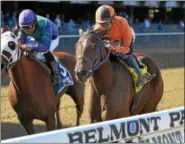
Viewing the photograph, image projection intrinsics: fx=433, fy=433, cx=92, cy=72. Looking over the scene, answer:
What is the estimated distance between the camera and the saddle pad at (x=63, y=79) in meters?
5.64

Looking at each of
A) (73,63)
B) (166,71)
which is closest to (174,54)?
(166,71)

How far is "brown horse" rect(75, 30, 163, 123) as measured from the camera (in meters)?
4.39

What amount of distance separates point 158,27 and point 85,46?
744 inches

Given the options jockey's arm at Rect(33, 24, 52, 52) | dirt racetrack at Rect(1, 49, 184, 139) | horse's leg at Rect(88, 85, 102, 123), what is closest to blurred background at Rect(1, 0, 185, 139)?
dirt racetrack at Rect(1, 49, 184, 139)

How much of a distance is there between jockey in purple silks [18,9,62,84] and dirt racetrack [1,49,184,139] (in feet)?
4.94

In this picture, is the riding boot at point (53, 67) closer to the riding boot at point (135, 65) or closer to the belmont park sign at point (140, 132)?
the riding boot at point (135, 65)

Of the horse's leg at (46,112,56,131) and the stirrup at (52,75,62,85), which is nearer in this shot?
the horse's leg at (46,112,56,131)

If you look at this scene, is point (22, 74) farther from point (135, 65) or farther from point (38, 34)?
point (135, 65)

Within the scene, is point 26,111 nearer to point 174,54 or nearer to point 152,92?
point 152,92

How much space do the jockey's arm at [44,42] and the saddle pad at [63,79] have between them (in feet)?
1.65

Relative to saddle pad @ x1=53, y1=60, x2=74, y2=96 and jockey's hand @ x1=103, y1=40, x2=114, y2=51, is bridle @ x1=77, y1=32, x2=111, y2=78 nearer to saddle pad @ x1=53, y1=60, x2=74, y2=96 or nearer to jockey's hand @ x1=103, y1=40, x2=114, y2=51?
jockey's hand @ x1=103, y1=40, x2=114, y2=51

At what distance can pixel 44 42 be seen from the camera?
540 centimetres

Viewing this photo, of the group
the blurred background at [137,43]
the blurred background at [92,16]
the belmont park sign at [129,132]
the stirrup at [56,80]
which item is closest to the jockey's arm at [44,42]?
the stirrup at [56,80]

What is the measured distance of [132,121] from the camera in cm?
339
